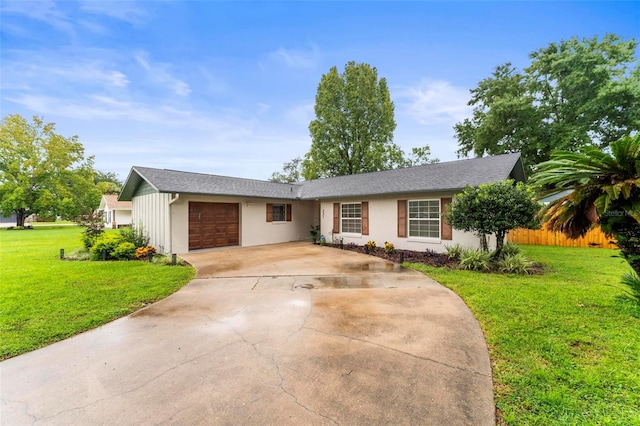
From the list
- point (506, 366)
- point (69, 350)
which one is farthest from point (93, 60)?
point (506, 366)

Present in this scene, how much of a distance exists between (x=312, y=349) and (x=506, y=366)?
2.15 metres

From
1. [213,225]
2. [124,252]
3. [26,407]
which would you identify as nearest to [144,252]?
[124,252]

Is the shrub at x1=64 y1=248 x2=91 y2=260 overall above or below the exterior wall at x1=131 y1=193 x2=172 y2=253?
below

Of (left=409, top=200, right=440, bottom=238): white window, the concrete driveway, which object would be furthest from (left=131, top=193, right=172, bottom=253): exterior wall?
(left=409, top=200, right=440, bottom=238): white window

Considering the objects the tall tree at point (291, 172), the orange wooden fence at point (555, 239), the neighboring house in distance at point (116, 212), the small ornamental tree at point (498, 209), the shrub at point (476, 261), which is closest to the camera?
the small ornamental tree at point (498, 209)

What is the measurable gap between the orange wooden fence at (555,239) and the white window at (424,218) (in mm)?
3812

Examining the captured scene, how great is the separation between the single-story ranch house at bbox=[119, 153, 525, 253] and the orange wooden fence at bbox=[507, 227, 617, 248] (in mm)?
3869

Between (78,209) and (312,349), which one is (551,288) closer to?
(312,349)

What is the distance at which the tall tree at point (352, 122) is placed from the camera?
24.6 metres

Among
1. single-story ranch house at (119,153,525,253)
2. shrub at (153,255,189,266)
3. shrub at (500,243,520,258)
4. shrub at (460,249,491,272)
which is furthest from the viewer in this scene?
single-story ranch house at (119,153,525,253)

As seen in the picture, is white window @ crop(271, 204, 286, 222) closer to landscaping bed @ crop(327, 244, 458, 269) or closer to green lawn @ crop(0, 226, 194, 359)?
landscaping bed @ crop(327, 244, 458, 269)

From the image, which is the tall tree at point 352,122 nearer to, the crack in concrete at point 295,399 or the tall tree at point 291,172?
the tall tree at point 291,172

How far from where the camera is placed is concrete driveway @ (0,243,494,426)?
2195 millimetres

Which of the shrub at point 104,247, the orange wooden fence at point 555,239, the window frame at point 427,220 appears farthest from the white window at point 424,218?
the shrub at point 104,247
